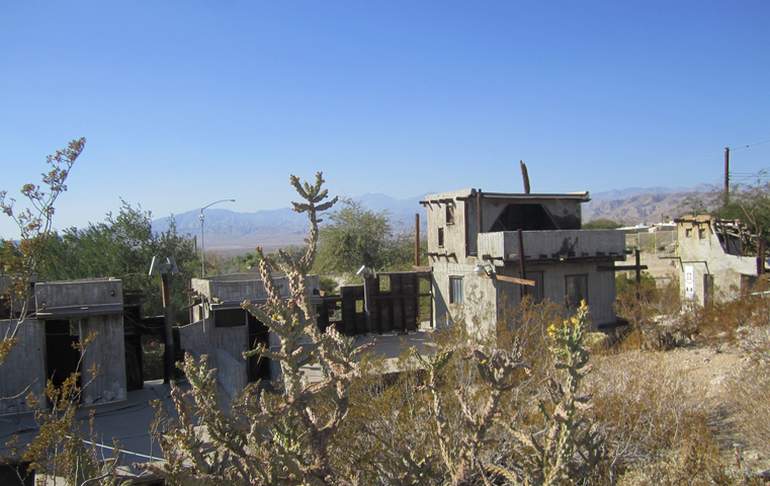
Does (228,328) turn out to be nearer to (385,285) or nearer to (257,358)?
(257,358)

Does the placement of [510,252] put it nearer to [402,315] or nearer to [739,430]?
[402,315]

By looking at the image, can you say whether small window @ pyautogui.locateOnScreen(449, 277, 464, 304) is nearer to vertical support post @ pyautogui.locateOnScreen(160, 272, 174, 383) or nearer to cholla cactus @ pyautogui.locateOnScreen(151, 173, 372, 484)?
vertical support post @ pyautogui.locateOnScreen(160, 272, 174, 383)

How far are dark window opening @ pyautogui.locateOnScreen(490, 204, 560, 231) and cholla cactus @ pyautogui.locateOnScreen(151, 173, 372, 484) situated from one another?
19.3 meters

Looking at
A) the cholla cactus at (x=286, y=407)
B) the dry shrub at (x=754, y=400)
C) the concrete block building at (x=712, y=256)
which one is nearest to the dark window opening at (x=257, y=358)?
the dry shrub at (x=754, y=400)

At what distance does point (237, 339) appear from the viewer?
54.9 feet

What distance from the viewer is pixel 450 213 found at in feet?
71.7

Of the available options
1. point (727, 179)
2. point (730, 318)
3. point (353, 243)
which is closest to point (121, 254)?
point (353, 243)

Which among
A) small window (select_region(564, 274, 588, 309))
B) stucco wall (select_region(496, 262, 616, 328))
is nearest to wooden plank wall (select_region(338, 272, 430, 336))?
stucco wall (select_region(496, 262, 616, 328))

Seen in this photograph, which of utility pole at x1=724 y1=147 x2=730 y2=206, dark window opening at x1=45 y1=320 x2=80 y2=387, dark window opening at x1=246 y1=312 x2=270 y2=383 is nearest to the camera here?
dark window opening at x1=45 y1=320 x2=80 y2=387

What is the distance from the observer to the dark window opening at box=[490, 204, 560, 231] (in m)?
22.4

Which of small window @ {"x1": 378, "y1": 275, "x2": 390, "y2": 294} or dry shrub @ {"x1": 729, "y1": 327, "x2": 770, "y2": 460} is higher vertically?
small window @ {"x1": 378, "y1": 275, "x2": 390, "y2": 294}

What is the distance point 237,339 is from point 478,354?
13791 millimetres

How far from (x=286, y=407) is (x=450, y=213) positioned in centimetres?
1902

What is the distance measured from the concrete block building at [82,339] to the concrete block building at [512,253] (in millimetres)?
9178
